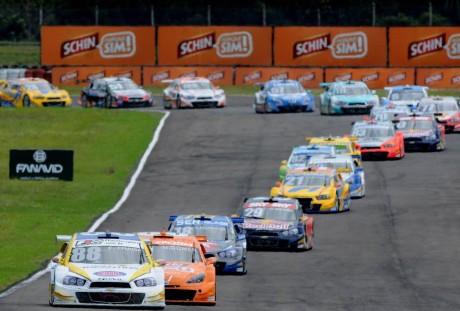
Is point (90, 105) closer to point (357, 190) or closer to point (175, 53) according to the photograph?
point (175, 53)

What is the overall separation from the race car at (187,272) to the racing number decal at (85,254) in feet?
4.05

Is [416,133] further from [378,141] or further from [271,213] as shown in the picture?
[271,213]

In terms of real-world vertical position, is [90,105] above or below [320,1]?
below

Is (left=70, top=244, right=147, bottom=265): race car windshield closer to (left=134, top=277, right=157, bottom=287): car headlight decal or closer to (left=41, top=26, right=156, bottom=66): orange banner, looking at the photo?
(left=134, top=277, right=157, bottom=287): car headlight decal

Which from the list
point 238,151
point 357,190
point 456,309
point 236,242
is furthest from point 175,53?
point 456,309

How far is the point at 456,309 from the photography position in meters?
27.6

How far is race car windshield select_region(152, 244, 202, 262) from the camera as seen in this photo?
28.0 m

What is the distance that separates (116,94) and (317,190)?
29.1m

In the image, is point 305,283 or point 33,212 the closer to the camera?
point 305,283

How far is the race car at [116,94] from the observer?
71438mm

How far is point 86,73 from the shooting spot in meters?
79.3

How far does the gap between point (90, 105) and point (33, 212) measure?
2696 cm

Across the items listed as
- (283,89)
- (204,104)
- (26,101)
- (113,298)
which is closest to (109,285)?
(113,298)

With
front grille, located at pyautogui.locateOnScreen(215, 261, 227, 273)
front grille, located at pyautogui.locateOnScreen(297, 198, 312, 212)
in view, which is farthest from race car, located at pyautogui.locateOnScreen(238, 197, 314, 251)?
front grille, located at pyautogui.locateOnScreen(297, 198, 312, 212)
